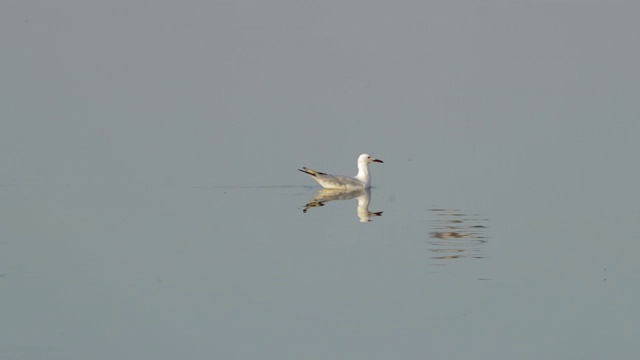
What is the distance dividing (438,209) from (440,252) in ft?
10.8

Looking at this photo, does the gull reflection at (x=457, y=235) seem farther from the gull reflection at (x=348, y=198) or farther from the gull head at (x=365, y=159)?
the gull head at (x=365, y=159)

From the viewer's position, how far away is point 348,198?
73.3 feet

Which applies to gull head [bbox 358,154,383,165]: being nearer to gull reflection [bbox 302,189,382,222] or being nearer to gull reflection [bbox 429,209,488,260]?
gull reflection [bbox 302,189,382,222]

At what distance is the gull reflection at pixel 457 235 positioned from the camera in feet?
53.3

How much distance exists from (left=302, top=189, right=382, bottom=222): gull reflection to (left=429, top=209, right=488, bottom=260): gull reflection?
101 cm

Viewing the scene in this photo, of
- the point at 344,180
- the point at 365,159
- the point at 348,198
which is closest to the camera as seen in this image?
the point at 348,198

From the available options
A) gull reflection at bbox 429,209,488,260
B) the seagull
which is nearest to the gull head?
the seagull

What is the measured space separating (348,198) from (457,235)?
16.8 ft

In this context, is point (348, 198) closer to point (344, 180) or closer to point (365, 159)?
point (344, 180)

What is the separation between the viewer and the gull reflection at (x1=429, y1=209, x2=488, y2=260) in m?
16.2

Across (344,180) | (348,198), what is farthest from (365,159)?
(348,198)

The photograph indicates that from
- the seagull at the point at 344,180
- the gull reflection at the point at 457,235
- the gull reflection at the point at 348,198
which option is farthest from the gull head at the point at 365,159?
the gull reflection at the point at 457,235

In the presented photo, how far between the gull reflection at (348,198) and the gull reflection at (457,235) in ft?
3.31

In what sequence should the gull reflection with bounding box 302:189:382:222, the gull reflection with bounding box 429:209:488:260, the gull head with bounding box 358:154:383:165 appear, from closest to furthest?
the gull reflection with bounding box 429:209:488:260 < the gull reflection with bounding box 302:189:382:222 < the gull head with bounding box 358:154:383:165
